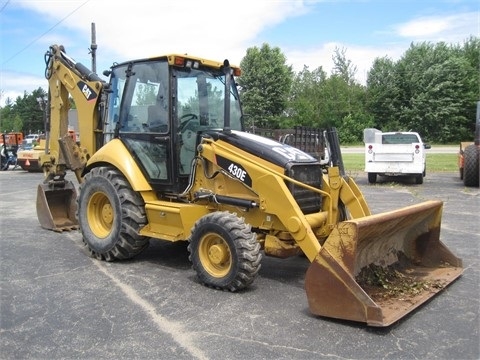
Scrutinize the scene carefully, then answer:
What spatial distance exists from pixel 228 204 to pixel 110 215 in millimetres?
1978

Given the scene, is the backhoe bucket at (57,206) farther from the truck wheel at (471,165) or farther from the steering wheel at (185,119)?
the truck wheel at (471,165)

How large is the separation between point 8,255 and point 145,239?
2.19 meters

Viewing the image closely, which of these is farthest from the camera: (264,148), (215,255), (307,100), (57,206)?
(307,100)

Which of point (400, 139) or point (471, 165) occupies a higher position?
point (400, 139)

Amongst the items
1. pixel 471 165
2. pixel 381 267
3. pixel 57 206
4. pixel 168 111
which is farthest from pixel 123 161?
pixel 471 165

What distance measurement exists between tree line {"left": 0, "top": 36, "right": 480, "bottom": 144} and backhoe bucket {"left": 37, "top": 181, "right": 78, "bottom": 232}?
107ft

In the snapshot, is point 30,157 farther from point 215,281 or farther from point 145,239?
point 215,281

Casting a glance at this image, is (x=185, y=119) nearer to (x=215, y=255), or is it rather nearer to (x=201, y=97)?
(x=201, y=97)

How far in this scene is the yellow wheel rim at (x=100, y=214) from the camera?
680 centimetres

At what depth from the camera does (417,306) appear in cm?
452

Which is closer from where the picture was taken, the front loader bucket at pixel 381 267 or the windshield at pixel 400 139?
the front loader bucket at pixel 381 267

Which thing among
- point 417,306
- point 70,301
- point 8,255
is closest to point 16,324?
point 70,301

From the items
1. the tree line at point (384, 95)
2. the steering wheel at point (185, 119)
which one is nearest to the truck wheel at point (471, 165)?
the steering wheel at point (185, 119)

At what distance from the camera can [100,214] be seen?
6980 mm
